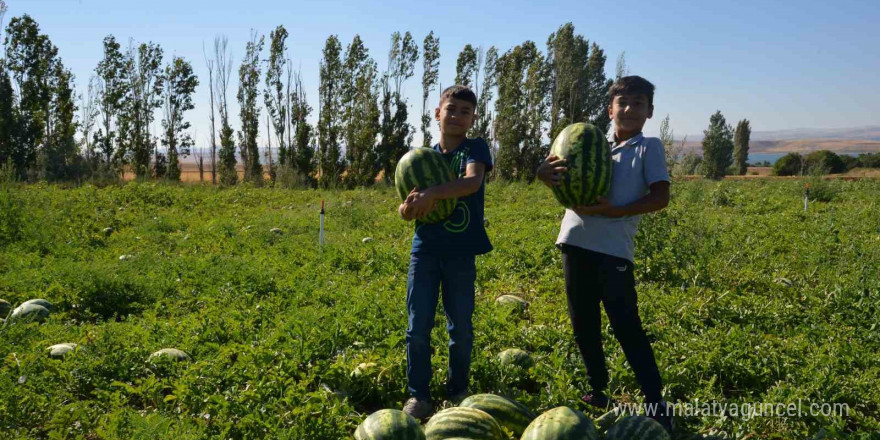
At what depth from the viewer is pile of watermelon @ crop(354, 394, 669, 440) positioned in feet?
7.98

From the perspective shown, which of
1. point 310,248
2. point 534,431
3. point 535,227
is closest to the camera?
point 534,431

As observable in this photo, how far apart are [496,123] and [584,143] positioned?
2589cm

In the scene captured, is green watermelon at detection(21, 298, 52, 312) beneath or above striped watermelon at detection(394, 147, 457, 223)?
beneath

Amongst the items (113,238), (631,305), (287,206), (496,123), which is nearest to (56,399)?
(631,305)

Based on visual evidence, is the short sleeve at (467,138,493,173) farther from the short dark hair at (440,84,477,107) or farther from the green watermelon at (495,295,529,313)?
the green watermelon at (495,295,529,313)

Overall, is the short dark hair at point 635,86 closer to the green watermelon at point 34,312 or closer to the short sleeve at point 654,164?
the short sleeve at point 654,164

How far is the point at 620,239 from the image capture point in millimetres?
3012

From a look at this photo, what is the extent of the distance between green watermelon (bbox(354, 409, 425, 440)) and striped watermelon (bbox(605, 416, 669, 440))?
88 centimetres

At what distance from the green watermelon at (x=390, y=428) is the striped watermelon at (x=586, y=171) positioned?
1408mm

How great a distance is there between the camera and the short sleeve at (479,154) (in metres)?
3.33

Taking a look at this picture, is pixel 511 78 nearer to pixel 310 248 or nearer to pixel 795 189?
pixel 795 189

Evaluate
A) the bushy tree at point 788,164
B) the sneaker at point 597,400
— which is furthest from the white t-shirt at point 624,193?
the bushy tree at point 788,164

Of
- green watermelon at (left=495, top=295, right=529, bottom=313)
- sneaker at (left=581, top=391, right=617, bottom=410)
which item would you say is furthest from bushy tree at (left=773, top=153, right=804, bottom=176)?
sneaker at (left=581, top=391, right=617, bottom=410)

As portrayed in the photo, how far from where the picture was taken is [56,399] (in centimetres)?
326
